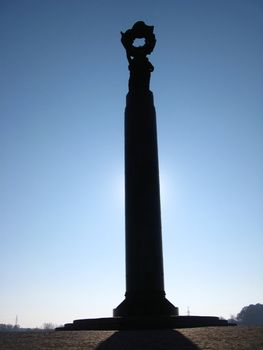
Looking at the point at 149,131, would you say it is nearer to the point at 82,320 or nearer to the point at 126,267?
the point at 126,267

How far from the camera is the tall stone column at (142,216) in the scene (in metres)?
15.6

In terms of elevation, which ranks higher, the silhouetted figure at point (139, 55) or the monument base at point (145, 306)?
the silhouetted figure at point (139, 55)

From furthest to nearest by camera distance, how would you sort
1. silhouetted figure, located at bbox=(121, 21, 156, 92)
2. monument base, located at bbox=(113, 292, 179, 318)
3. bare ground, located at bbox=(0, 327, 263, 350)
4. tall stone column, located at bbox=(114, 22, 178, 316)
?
1. silhouetted figure, located at bbox=(121, 21, 156, 92)
2. tall stone column, located at bbox=(114, 22, 178, 316)
3. monument base, located at bbox=(113, 292, 179, 318)
4. bare ground, located at bbox=(0, 327, 263, 350)

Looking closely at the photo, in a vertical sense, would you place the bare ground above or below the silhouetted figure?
below

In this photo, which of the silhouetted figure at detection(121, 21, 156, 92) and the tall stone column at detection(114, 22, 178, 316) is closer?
the tall stone column at detection(114, 22, 178, 316)

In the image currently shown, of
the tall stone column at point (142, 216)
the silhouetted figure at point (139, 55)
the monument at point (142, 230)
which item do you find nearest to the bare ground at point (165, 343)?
the monument at point (142, 230)

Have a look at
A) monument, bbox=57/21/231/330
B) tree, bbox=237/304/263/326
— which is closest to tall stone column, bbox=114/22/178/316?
monument, bbox=57/21/231/330

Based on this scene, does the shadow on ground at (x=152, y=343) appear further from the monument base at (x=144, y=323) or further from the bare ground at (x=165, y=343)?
the monument base at (x=144, y=323)

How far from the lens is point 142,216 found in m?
16.4

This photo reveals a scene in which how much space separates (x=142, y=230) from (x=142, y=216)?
1.91ft

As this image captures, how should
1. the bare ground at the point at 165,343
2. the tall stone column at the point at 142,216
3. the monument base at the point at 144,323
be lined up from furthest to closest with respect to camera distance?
1. the tall stone column at the point at 142,216
2. the monument base at the point at 144,323
3. the bare ground at the point at 165,343

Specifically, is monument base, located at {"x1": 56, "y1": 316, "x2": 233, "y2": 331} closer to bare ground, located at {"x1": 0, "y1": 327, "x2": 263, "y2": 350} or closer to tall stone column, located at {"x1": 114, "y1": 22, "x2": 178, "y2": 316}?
tall stone column, located at {"x1": 114, "y1": 22, "x2": 178, "y2": 316}

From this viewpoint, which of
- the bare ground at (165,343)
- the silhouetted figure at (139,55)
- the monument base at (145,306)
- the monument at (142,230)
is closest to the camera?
the bare ground at (165,343)

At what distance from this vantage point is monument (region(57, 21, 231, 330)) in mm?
14639
